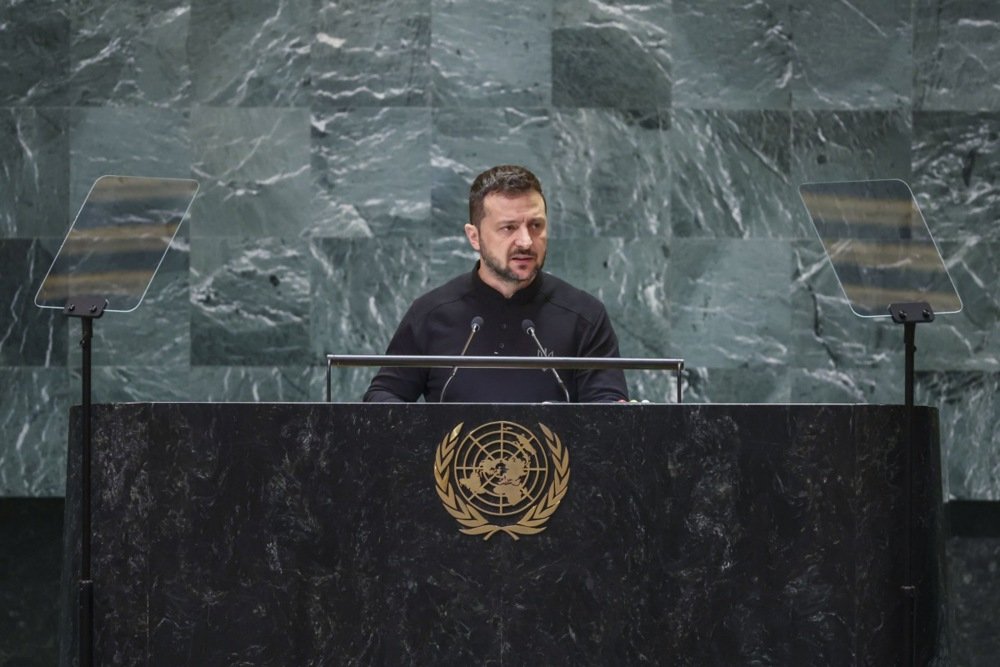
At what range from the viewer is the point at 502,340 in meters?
4.39

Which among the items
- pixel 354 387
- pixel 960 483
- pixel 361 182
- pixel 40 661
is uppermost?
pixel 361 182

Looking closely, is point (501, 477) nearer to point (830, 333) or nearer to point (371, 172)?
point (371, 172)

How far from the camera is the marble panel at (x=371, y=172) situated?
5.71 m

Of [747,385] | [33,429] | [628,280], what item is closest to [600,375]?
[628,280]

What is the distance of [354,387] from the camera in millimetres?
5695

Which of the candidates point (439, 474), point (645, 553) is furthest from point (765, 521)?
point (439, 474)

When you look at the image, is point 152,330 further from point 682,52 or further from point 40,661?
point 682,52

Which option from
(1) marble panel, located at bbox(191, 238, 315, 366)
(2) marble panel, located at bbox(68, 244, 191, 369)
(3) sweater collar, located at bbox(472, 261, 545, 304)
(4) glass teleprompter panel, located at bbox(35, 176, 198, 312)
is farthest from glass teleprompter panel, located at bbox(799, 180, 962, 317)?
(2) marble panel, located at bbox(68, 244, 191, 369)

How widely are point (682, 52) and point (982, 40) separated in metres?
1.31

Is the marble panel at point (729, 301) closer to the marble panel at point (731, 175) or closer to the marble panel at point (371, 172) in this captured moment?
the marble panel at point (731, 175)

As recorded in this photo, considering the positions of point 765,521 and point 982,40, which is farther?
point 982,40

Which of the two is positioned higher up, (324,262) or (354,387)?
(324,262)

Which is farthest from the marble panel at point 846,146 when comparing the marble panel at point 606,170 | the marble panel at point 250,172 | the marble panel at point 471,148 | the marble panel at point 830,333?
the marble panel at point 250,172

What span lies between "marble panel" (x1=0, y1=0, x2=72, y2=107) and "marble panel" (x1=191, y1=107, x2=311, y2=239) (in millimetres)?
617
